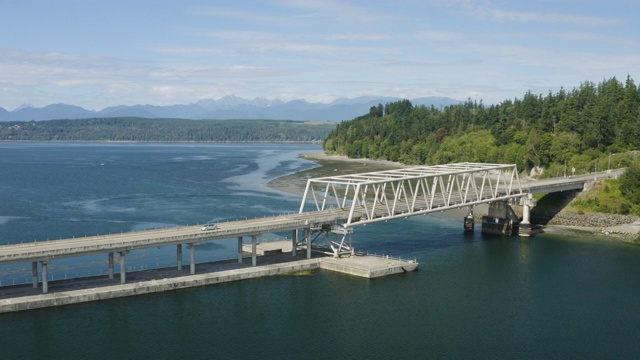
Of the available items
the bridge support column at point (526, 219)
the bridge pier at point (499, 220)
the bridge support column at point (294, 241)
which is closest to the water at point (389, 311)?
the bridge pier at point (499, 220)

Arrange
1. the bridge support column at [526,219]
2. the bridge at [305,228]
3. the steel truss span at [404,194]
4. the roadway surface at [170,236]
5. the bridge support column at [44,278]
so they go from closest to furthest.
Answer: the bridge support column at [44,278] < the roadway surface at [170,236] < the bridge at [305,228] < the steel truss span at [404,194] < the bridge support column at [526,219]

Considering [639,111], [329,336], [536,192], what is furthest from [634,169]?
[329,336]

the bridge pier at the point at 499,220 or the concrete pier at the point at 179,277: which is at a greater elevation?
the bridge pier at the point at 499,220

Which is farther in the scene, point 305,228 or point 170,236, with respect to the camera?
point 305,228

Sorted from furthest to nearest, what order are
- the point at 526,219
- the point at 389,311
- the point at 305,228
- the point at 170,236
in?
the point at 526,219, the point at 305,228, the point at 170,236, the point at 389,311

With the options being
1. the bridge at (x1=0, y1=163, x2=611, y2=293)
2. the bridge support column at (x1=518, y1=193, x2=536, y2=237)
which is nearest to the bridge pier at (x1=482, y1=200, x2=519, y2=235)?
the bridge at (x1=0, y1=163, x2=611, y2=293)

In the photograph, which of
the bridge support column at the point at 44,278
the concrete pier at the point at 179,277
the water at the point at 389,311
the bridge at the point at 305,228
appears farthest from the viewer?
the bridge at the point at 305,228

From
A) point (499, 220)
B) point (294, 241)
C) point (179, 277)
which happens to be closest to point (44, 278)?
point (179, 277)

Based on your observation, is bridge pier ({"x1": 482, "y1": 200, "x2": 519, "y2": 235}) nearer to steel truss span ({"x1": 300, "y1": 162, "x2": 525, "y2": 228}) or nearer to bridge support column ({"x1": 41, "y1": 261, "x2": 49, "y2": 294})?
steel truss span ({"x1": 300, "y1": 162, "x2": 525, "y2": 228})

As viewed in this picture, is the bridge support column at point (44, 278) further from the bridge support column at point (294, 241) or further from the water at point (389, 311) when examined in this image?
the bridge support column at point (294, 241)

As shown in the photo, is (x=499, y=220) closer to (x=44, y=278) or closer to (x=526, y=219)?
(x=526, y=219)

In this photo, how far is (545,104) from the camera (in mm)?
193625

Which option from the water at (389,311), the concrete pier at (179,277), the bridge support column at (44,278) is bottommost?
the water at (389,311)

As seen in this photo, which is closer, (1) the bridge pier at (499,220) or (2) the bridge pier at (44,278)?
(2) the bridge pier at (44,278)
